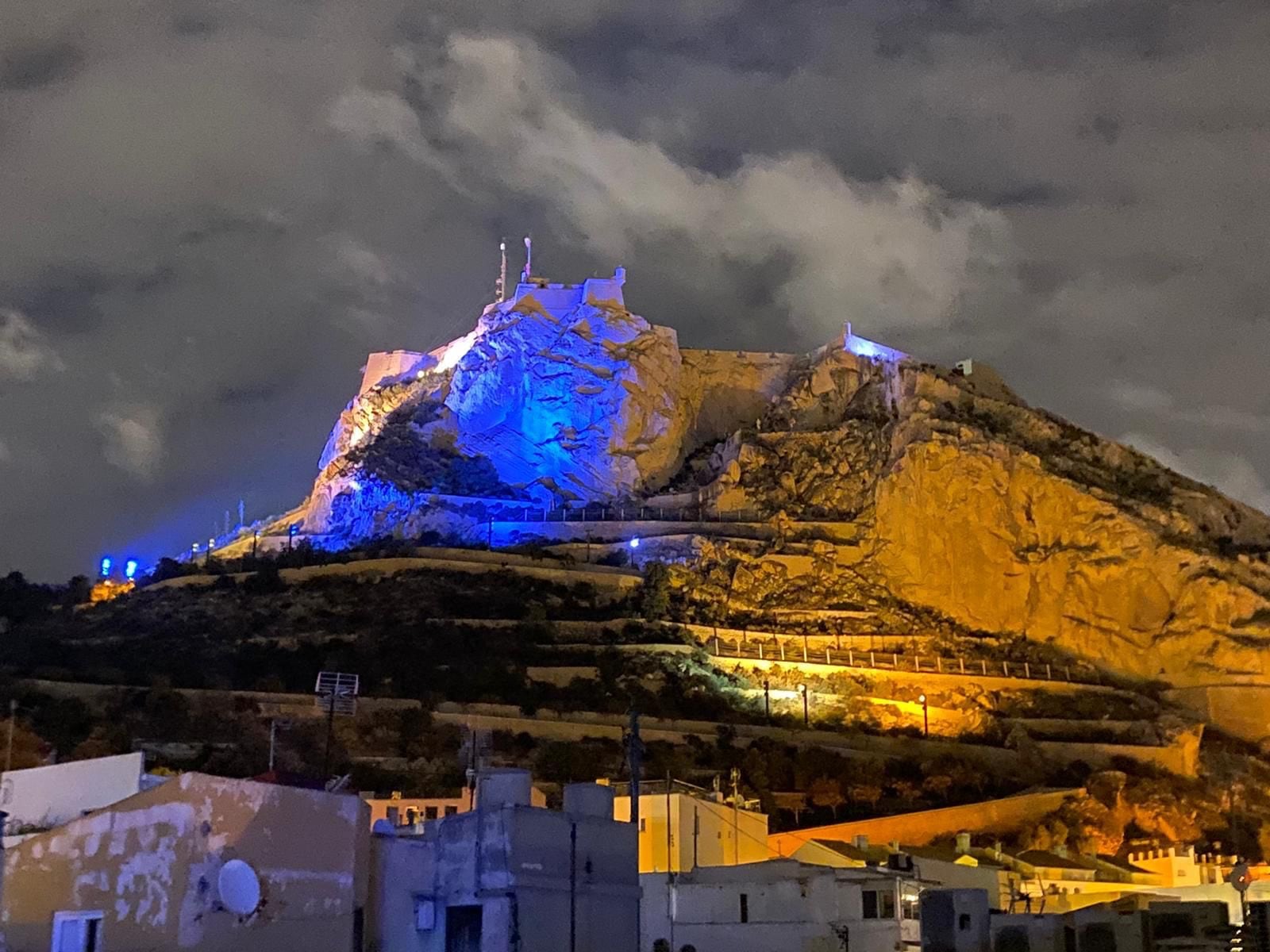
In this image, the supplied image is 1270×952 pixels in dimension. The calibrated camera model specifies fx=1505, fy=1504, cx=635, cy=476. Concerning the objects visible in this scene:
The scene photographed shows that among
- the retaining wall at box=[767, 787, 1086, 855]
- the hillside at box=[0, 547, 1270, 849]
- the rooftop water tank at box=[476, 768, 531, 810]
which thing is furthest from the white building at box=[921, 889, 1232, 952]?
the hillside at box=[0, 547, 1270, 849]

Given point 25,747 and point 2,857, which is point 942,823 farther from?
point 2,857

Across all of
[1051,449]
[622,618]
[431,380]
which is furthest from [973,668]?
[431,380]

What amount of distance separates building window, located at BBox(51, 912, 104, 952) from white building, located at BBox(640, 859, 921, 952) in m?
14.6

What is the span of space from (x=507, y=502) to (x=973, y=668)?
28.4 m

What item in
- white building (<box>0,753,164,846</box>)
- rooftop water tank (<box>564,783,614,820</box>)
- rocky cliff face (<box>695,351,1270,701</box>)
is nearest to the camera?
rooftop water tank (<box>564,783,614,820</box>)

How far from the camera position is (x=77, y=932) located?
61.3 feet

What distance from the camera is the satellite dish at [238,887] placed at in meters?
18.6

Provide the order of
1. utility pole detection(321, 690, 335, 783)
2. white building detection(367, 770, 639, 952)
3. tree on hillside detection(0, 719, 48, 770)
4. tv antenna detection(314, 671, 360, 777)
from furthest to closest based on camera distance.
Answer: tv antenna detection(314, 671, 360, 777)
utility pole detection(321, 690, 335, 783)
tree on hillside detection(0, 719, 48, 770)
white building detection(367, 770, 639, 952)

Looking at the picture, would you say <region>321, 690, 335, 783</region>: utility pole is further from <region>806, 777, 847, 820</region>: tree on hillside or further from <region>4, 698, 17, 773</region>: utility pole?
<region>806, 777, 847, 820</region>: tree on hillside

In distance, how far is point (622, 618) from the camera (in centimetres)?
6550

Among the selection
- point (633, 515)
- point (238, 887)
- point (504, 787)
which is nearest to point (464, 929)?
point (504, 787)

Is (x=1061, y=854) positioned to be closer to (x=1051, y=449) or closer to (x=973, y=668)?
(x=973, y=668)

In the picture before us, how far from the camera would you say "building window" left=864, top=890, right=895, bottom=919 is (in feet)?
102

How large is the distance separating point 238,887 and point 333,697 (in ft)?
80.2
